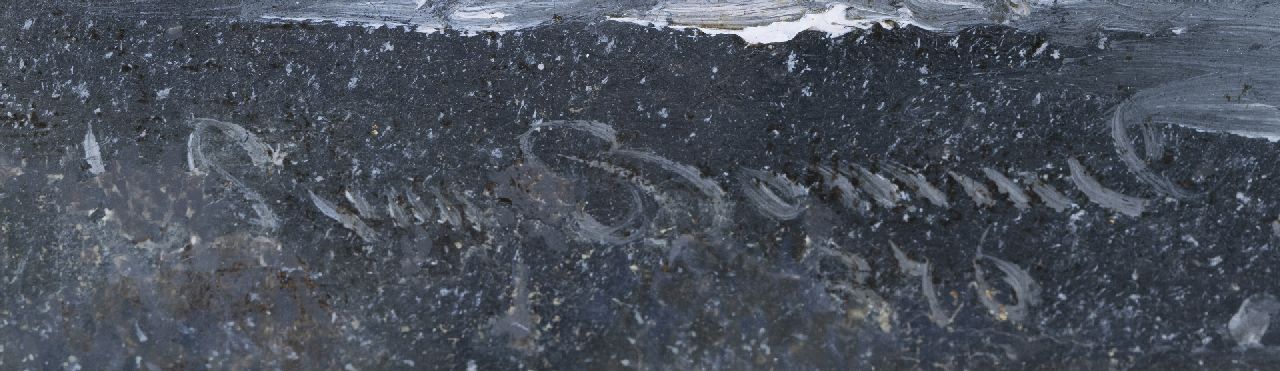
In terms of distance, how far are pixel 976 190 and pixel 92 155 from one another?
2.06 metres

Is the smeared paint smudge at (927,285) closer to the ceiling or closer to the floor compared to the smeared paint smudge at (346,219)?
closer to the floor

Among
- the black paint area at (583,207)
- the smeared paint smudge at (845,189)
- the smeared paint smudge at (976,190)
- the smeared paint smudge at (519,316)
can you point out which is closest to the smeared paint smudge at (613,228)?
the black paint area at (583,207)

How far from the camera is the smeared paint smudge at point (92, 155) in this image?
1.64 m

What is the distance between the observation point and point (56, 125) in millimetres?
1646

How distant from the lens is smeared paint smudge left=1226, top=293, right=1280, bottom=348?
1.52m

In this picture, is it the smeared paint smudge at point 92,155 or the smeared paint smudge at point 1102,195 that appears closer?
the smeared paint smudge at point 1102,195

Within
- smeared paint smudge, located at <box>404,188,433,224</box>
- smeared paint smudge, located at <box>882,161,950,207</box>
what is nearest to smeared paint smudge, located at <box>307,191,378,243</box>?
smeared paint smudge, located at <box>404,188,433,224</box>

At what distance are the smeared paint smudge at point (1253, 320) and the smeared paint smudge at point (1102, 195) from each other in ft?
1.02

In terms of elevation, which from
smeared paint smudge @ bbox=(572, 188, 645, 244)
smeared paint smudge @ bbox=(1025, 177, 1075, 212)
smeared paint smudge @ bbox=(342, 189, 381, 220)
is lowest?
smeared paint smudge @ bbox=(572, 188, 645, 244)

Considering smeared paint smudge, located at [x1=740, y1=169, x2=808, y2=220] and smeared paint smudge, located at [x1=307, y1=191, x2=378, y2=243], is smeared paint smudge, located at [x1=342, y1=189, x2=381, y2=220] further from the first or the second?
smeared paint smudge, located at [x1=740, y1=169, x2=808, y2=220]

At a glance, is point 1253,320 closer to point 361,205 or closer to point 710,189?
point 710,189

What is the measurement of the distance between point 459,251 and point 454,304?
0.12m

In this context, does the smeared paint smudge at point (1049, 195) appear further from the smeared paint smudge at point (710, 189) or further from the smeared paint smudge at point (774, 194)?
the smeared paint smudge at point (710, 189)

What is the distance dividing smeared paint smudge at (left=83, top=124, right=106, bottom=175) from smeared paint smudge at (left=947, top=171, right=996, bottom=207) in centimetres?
199
